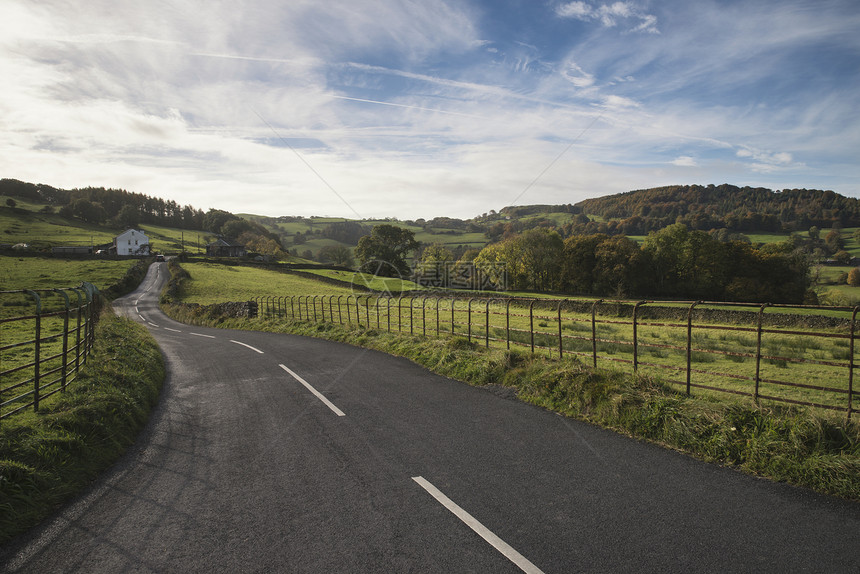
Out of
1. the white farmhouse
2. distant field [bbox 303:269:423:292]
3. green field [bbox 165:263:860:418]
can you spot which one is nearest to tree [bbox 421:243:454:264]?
distant field [bbox 303:269:423:292]

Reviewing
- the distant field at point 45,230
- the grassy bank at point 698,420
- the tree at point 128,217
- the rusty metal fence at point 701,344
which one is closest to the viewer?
the grassy bank at point 698,420

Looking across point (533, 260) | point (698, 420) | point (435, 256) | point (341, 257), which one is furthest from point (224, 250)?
point (698, 420)

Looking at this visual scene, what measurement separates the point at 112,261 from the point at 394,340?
75573mm

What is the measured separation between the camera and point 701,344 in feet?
64.6

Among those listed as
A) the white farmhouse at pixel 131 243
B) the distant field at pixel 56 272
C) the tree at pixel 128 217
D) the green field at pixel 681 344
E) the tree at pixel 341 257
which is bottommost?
the green field at pixel 681 344

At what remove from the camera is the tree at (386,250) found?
77562mm

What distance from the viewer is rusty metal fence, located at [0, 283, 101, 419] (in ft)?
23.5

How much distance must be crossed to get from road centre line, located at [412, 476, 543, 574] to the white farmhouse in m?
113

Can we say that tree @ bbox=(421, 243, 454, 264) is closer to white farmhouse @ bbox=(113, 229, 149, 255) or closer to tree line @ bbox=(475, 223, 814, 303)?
tree line @ bbox=(475, 223, 814, 303)

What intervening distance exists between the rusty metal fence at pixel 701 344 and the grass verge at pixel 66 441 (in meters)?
7.43

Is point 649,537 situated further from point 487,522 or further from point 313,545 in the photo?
point 313,545

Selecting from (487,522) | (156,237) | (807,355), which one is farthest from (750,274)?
(156,237)

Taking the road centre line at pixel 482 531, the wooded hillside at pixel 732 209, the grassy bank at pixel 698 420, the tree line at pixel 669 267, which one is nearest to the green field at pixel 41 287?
the road centre line at pixel 482 531

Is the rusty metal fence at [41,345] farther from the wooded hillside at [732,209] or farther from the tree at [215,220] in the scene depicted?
the tree at [215,220]
